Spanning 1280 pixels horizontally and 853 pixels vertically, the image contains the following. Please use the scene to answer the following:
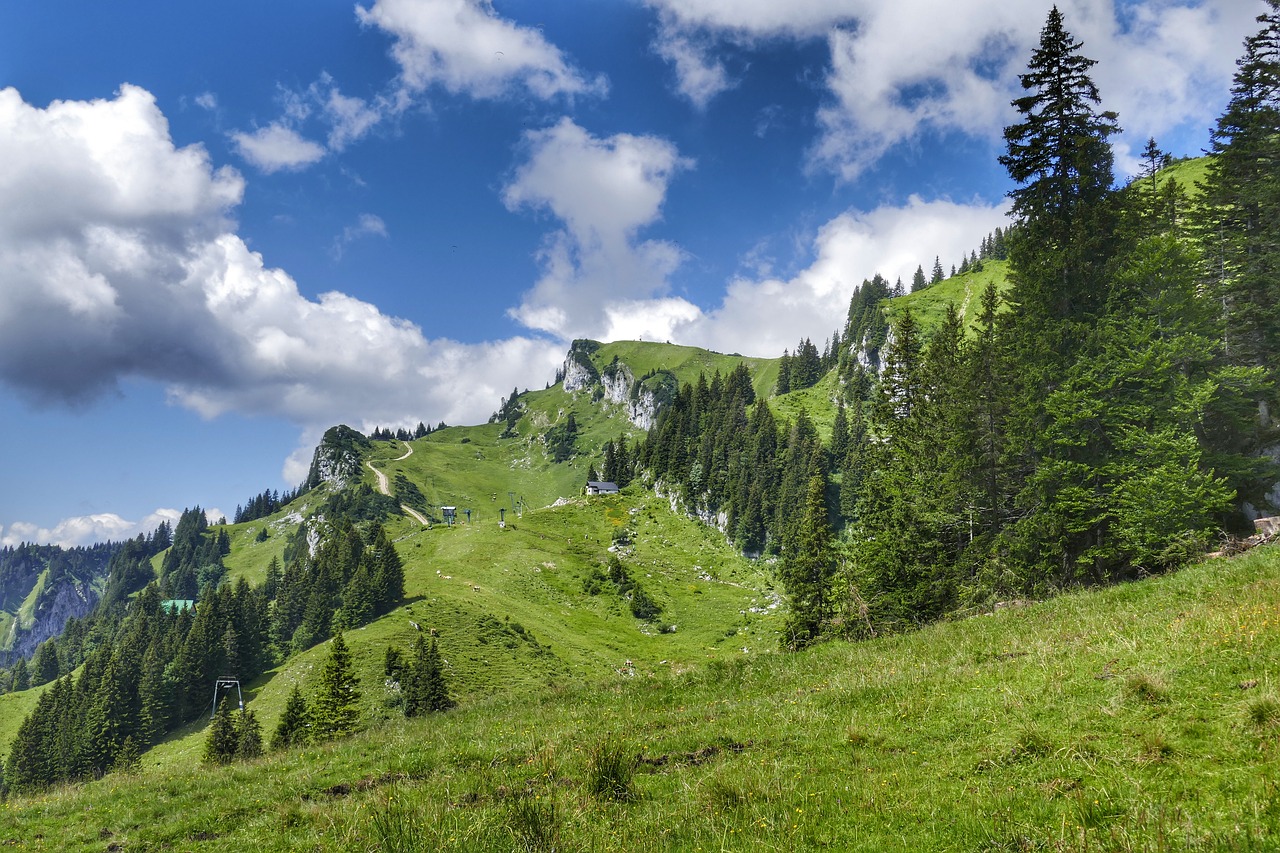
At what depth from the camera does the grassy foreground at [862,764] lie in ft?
23.5

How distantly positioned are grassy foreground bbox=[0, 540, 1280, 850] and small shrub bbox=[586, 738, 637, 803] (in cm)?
3

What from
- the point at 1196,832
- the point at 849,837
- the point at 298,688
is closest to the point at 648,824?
the point at 849,837

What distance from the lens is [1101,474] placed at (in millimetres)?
27250

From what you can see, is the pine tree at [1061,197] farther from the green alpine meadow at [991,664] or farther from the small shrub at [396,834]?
the small shrub at [396,834]

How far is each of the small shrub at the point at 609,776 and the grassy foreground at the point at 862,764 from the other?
0.11 ft

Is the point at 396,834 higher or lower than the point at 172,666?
higher

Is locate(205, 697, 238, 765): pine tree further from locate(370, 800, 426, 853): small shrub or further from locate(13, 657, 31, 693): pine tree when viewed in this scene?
locate(13, 657, 31, 693): pine tree

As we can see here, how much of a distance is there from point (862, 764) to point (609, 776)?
169 inches

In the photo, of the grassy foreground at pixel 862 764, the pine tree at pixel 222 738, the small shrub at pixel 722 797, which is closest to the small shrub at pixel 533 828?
the grassy foreground at pixel 862 764

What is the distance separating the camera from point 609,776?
400 inches

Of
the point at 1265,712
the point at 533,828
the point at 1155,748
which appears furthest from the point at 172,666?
the point at 1265,712

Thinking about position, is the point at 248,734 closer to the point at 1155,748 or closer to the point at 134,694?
the point at 134,694

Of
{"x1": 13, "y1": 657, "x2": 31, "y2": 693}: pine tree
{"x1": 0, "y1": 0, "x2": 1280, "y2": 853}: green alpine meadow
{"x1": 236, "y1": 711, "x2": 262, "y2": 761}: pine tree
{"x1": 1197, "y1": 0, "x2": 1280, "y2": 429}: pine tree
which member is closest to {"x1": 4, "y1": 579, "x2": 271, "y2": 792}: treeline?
{"x1": 236, "y1": 711, "x2": 262, "y2": 761}: pine tree

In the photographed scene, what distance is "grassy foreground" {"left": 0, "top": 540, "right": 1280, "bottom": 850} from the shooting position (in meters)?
7.17
